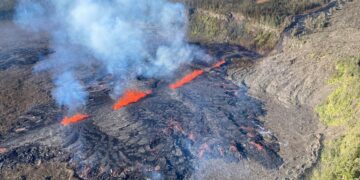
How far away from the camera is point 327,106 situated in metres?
49.8

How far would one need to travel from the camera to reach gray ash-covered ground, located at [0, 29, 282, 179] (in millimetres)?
42375

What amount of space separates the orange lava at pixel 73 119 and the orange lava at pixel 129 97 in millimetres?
4245

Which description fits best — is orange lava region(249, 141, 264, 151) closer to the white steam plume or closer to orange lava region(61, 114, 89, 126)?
orange lava region(61, 114, 89, 126)

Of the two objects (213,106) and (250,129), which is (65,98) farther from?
(250,129)

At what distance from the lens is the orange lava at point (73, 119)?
50.3m

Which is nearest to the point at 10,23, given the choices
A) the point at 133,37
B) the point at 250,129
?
the point at 133,37

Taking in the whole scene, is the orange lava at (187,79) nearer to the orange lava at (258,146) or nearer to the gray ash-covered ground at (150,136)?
the gray ash-covered ground at (150,136)

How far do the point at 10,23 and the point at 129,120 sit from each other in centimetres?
5606

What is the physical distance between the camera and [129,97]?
186 ft

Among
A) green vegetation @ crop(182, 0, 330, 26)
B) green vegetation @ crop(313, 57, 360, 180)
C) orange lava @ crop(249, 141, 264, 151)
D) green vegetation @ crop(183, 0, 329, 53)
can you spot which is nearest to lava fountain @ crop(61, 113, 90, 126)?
orange lava @ crop(249, 141, 264, 151)

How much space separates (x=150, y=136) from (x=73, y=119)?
10696mm

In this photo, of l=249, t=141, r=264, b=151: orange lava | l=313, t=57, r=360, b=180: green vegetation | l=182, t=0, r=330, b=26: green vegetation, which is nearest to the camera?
l=313, t=57, r=360, b=180: green vegetation

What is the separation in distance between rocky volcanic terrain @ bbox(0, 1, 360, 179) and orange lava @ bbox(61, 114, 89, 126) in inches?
32.4

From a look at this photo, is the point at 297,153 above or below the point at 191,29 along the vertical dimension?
below
